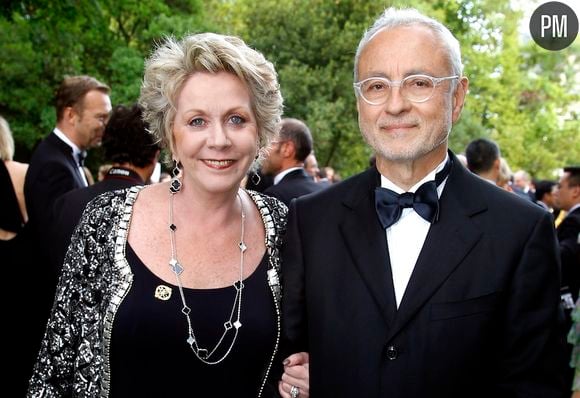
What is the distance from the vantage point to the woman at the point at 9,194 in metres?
5.55

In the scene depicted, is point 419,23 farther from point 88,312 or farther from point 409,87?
point 88,312

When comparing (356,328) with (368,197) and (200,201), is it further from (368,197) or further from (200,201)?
(200,201)

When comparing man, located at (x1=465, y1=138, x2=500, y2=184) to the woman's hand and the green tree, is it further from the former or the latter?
the green tree

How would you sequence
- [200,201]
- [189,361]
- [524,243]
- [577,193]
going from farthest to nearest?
1. [577,193]
2. [200,201]
3. [189,361]
4. [524,243]

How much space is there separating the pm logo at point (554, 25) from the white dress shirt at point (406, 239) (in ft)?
8.85

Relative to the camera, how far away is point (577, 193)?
7.84 m

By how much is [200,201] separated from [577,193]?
575 cm

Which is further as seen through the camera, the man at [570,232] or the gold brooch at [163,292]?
the man at [570,232]

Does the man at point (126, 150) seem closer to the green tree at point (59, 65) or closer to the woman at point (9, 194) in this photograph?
the woman at point (9, 194)

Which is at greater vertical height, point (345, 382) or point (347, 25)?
point (347, 25)

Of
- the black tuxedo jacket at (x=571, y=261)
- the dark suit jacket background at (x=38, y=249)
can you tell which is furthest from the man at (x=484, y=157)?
the dark suit jacket background at (x=38, y=249)

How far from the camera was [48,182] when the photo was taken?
5.64 meters

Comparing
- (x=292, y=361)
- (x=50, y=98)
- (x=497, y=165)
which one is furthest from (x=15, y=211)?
(x=50, y=98)

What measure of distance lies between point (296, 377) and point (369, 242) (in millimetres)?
621
